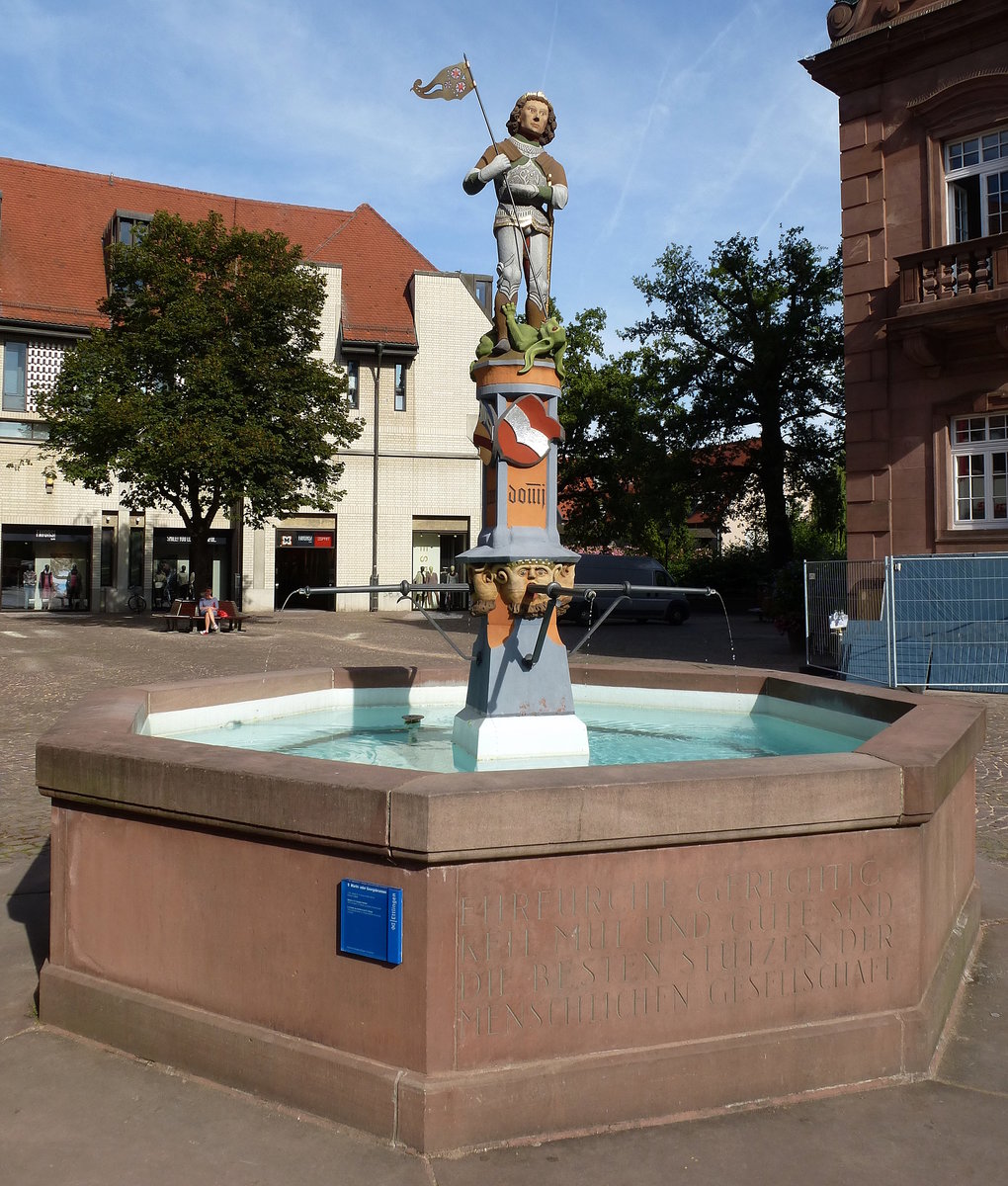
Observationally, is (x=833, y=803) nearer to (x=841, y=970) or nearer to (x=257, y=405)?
(x=841, y=970)

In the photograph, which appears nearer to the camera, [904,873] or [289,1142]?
[289,1142]

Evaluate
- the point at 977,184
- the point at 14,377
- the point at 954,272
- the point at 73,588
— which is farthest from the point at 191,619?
the point at 977,184

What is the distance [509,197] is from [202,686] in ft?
13.1

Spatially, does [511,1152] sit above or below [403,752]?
below

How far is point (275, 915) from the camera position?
366 centimetres

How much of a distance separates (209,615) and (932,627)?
721 inches

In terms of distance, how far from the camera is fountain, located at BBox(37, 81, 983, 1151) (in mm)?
3373

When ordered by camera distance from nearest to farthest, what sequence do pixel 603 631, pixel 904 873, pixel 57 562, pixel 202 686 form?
pixel 904 873
pixel 202 686
pixel 603 631
pixel 57 562

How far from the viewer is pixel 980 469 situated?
17719mm

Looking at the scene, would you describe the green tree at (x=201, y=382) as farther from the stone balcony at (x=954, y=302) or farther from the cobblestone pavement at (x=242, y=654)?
the stone balcony at (x=954, y=302)

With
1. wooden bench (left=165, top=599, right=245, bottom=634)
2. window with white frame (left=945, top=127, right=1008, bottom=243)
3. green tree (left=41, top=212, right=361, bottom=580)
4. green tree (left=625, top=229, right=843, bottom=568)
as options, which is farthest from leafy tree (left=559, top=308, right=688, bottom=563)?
window with white frame (left=945, top=127, right=1008, bottom=243)

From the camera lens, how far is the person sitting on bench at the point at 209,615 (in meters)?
27.3

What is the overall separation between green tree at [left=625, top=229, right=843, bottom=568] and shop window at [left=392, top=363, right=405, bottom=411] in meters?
10.3

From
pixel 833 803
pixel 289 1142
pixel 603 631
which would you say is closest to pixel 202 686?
pixel 289 1142
